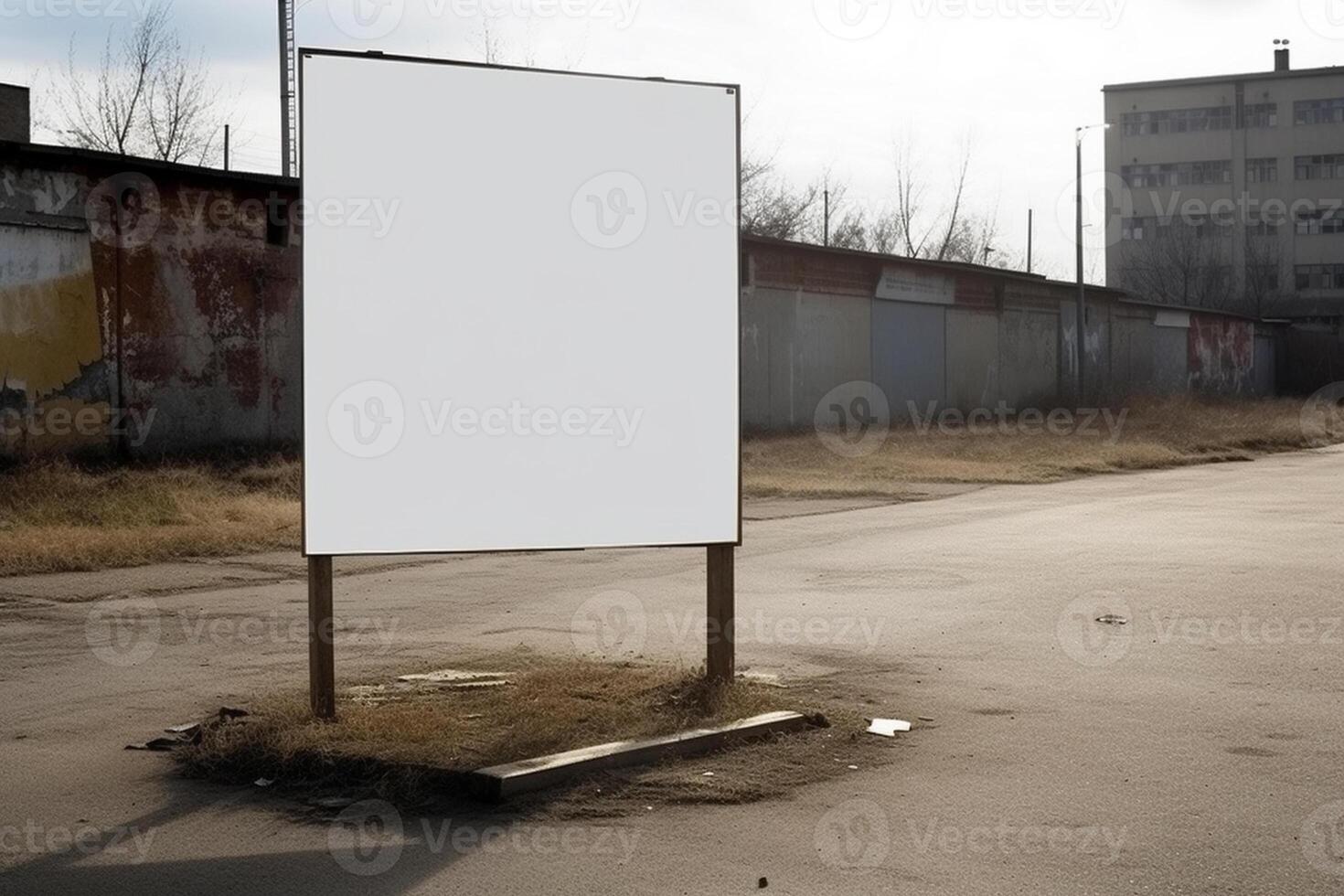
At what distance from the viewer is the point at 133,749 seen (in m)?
6.96

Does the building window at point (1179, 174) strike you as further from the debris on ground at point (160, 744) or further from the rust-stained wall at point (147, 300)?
the debris on ground at point (160, 744)

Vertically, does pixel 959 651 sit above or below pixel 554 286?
below

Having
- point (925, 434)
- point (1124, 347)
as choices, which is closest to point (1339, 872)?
point (925, 434)

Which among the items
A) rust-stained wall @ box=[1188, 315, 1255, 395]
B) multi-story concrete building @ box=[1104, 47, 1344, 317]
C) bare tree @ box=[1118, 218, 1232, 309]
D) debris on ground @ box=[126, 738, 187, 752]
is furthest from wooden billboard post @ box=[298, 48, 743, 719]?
multi-story concrete building @ box=[1104, 47, 1344, 317]

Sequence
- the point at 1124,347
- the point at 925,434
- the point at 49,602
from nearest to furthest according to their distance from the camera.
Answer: the point at 49,602, the point at 925,434, the point at 1124,347

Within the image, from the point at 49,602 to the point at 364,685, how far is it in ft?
16.6

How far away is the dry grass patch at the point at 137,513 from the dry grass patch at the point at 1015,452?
7666 millimetres

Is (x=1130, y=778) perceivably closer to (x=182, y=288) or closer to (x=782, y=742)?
(x=782, y=742)
